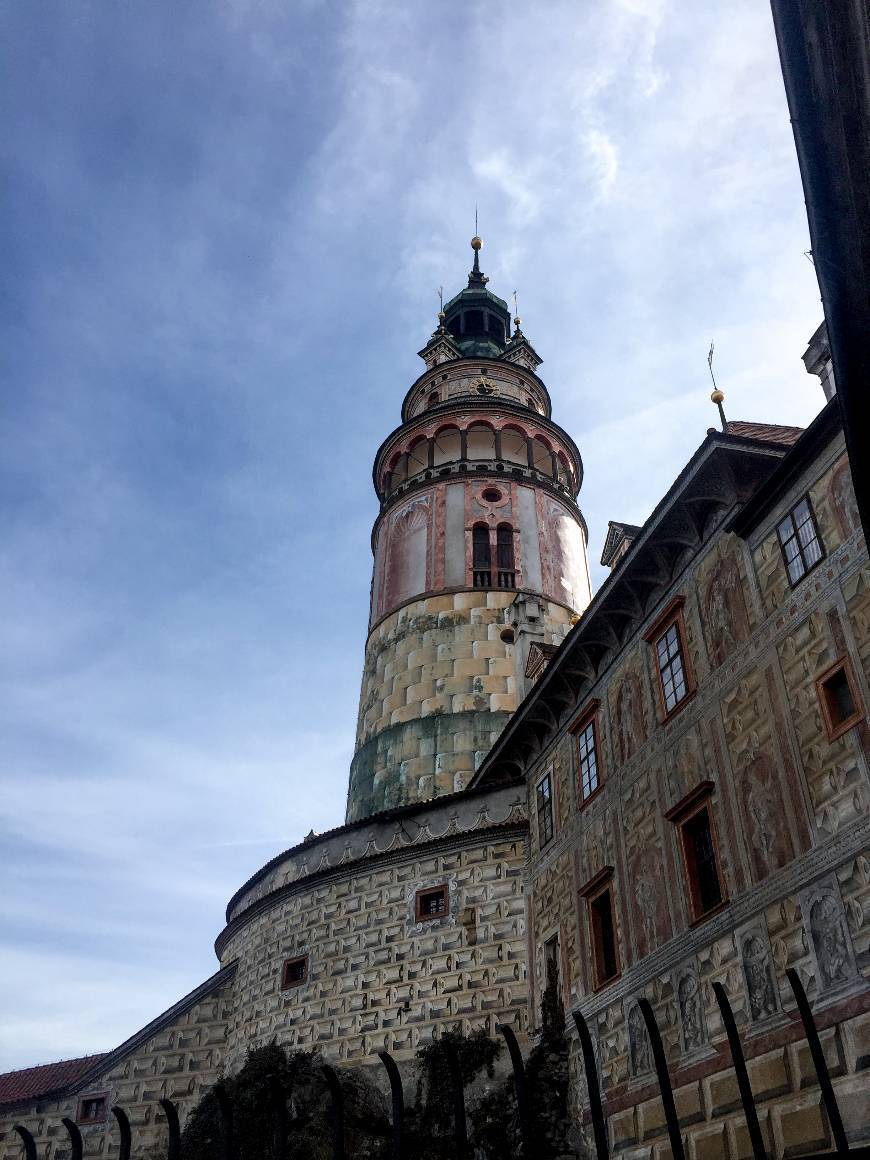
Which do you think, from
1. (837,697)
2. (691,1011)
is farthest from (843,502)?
(691,1011)

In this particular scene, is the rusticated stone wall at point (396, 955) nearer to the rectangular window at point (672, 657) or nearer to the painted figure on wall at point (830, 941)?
the rectangular window at point (672, 657)

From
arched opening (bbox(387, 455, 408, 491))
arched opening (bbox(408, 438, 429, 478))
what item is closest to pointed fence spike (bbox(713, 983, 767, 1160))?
arched opening (bbox(408, 438, 429, 478))

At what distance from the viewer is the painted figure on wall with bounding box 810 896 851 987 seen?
7742mm

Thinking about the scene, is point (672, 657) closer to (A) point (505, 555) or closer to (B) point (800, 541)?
(B) point (800, 541)

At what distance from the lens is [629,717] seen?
40.2 feet

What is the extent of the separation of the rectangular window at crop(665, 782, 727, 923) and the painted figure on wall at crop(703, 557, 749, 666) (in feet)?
4.75

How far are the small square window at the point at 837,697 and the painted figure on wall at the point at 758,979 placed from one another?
6.47 feet

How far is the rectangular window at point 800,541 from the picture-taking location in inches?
371

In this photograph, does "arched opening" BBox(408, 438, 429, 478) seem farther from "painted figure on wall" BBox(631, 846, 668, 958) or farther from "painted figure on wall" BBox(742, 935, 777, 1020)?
"painted figure on wall" BBox(742, 935, 777, 1020)

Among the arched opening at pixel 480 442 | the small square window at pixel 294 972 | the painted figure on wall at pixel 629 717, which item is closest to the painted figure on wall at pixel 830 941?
the painted figure on wall at pixel 629 717

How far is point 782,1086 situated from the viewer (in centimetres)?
804

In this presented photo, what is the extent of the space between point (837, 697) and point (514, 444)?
1948 cm

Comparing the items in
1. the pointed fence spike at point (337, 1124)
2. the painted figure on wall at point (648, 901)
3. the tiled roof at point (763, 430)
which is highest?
the tiled roof at point (763, 430)

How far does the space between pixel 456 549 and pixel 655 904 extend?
48.1 ft
